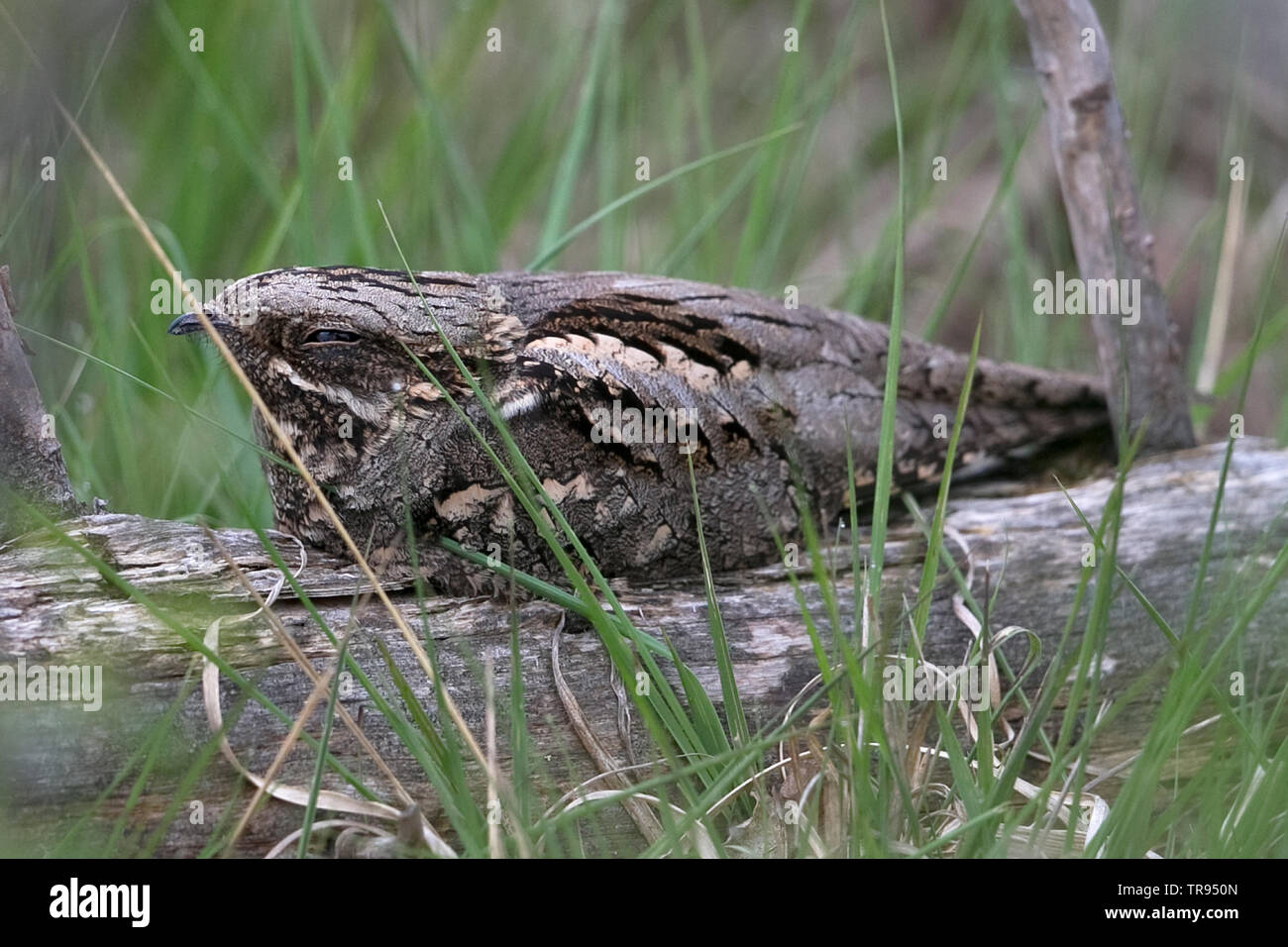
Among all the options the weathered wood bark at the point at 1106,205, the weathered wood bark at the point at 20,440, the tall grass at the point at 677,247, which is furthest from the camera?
the weathered wood bark at the point at 1106,205

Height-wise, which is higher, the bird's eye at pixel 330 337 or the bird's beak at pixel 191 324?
the bird's beak at pixel 191 324

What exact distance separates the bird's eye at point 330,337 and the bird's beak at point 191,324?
0.18 metres

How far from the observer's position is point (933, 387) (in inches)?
117

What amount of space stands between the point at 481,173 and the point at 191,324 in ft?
10.8

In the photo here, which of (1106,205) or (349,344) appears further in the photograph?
A: (1106,205)

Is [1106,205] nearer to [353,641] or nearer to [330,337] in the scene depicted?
[330,337]

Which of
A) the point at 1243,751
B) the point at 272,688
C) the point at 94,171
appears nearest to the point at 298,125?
the point at 94,171

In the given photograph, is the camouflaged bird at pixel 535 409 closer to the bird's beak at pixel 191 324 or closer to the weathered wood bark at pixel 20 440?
the bird's beak at pixel 191 324

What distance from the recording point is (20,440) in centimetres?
221

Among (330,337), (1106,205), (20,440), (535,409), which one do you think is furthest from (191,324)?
(1106,205)

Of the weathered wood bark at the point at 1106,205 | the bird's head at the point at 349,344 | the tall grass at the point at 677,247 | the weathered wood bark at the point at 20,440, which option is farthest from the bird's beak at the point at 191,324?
the weathered wood bark at the point at 1106,205

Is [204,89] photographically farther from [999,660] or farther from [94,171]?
[999,660]

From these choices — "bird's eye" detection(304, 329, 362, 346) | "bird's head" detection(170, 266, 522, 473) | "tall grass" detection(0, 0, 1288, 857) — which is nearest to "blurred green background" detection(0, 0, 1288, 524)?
"tall grass" detection(0, 0, 1288, 857)

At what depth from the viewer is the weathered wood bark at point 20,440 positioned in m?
2.18
